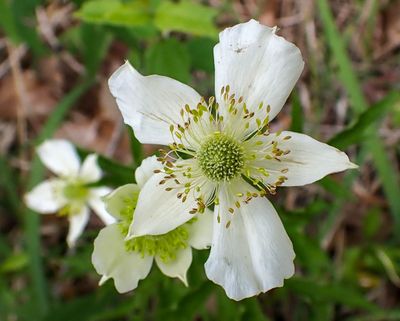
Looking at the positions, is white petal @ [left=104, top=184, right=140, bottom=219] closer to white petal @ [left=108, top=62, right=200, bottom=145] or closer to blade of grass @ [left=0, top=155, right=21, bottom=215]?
white petal @ [left=108, top=62, right=200, bottom=145]

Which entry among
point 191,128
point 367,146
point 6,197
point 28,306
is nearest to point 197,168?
point 191,128

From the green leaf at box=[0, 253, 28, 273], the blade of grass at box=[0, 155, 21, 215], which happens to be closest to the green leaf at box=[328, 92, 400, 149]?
the green leaf at box=[0, 253, 28, 273]

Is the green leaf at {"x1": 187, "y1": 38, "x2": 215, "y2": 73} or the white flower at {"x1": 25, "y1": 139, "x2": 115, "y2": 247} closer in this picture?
the green leaf at {"x1": 187, "y1": 38, "x2": 215, "y2": 73}

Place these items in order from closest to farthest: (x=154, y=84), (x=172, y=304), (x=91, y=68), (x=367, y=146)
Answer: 1. (x=154, y=84)
2. (x=172, y=304)
3. (x=367, y=146)
4. (x=91, y=68)

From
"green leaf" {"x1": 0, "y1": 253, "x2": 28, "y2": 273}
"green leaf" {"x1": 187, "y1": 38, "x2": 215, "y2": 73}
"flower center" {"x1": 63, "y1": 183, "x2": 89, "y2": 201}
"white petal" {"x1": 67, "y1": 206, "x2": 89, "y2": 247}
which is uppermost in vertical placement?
"green leaf" {"x1": 187, "y1": 38, "x2": 215, "y2": 73}

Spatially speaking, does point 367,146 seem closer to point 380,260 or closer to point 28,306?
point 380,260

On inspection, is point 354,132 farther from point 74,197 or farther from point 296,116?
point 74,197

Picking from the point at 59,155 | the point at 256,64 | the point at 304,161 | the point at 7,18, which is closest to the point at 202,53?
the point at 59,155

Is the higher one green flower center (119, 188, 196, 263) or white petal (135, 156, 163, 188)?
white petal (135, 156, 163, 188)
